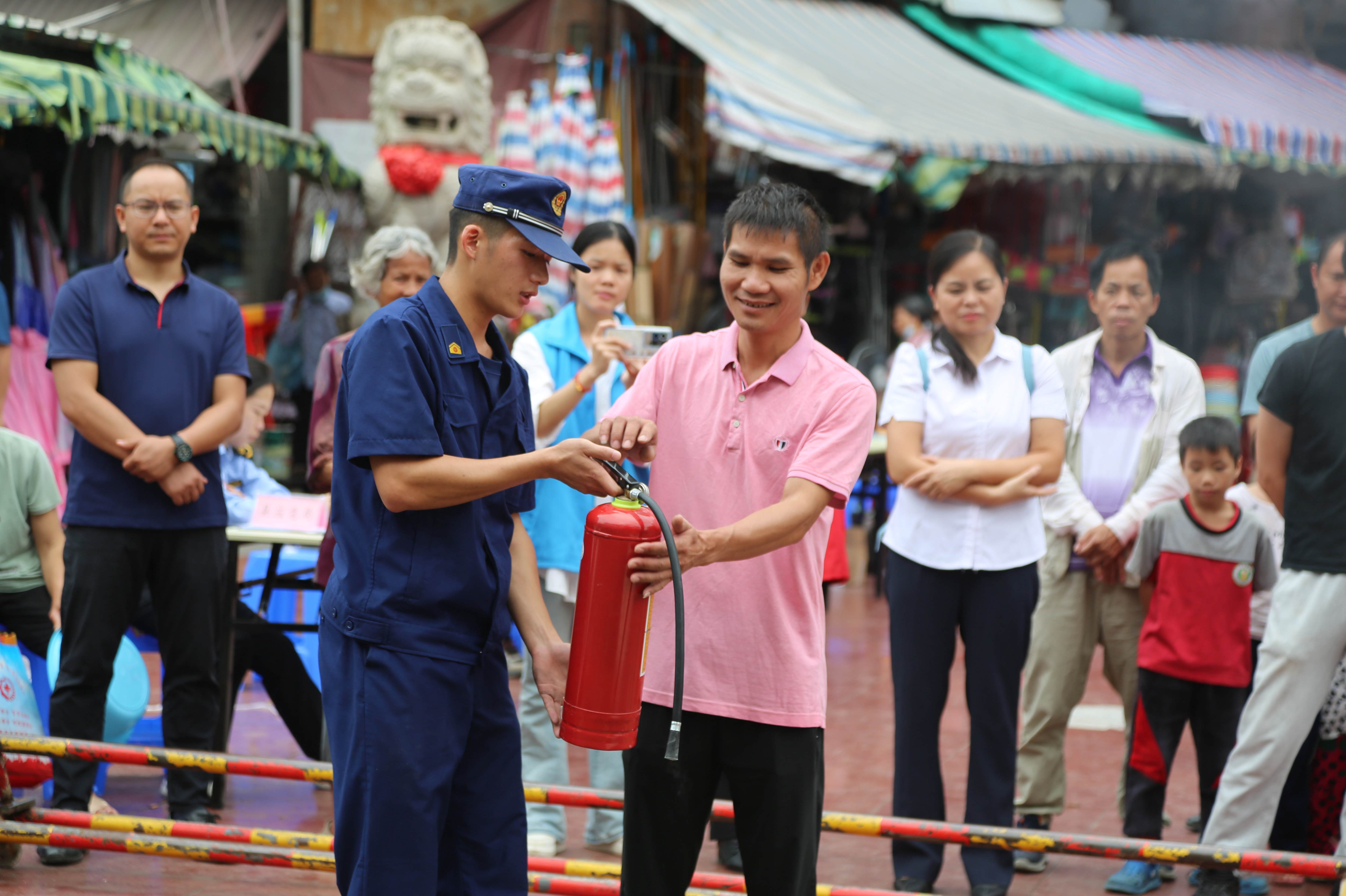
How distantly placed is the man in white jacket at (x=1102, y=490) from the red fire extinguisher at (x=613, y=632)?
2.53 metres

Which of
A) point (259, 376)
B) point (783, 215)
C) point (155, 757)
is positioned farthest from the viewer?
point (259, 376)

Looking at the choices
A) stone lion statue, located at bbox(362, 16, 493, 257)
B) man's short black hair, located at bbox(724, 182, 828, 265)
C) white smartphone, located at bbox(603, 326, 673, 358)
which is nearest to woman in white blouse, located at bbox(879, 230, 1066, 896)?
white smartphone, located at bbox(603, 326, 673, 358)

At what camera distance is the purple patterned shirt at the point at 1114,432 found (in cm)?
483

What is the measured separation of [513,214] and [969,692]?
2.37 metres

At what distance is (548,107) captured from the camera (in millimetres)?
10422

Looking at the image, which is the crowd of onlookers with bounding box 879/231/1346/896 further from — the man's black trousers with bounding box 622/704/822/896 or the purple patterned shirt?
the man's black trousers with bounding box 622/704/822/896

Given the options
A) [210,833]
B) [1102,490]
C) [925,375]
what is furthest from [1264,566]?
[210,833]

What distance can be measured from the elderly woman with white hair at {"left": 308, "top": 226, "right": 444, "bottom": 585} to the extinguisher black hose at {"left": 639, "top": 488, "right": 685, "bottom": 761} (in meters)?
2.34

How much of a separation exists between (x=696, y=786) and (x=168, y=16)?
12.0 meters

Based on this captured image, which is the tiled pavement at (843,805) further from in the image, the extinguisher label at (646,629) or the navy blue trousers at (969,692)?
the extinguisher label at (646,629)

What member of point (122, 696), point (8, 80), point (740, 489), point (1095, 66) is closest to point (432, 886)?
point (740, 489)

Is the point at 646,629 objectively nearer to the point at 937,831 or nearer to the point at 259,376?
the point at 937,831

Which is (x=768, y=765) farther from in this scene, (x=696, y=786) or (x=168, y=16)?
(x=168, y=16)

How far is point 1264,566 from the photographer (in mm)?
4570
